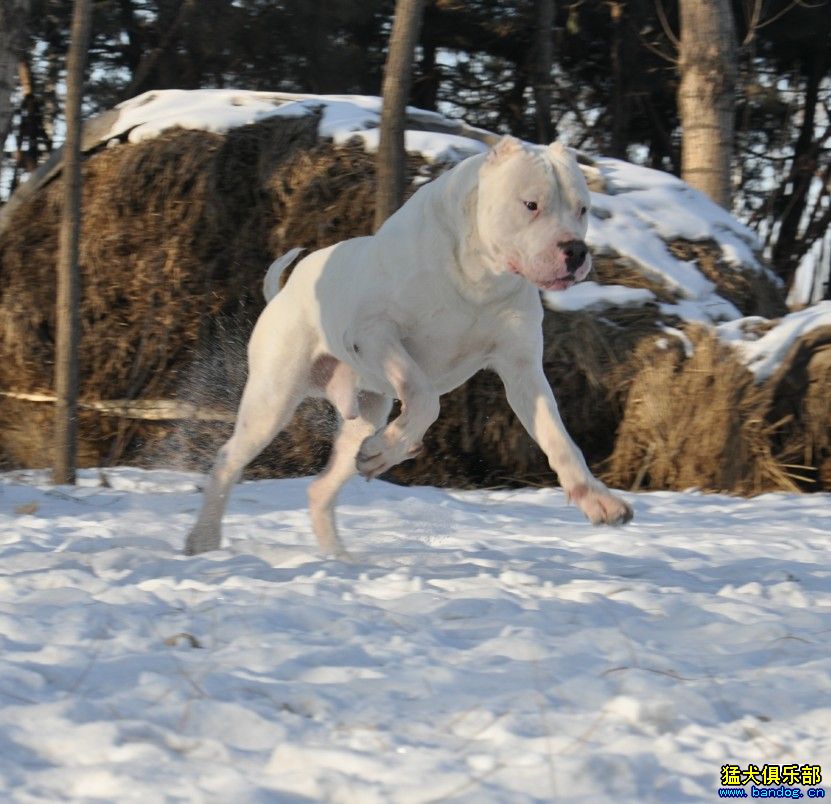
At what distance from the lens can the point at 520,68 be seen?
12508 mm

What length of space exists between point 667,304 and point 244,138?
118 inches

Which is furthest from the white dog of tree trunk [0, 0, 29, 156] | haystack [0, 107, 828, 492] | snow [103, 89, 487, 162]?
snow [103, 89, 487, 162]

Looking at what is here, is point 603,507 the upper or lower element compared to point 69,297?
lower

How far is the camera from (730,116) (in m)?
8.59

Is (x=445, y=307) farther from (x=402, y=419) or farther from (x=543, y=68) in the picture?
(x=543, y=68)

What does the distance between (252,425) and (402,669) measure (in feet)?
6.13

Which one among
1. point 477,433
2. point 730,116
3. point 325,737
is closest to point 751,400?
point 477,433

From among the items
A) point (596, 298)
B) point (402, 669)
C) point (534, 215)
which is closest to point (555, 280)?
point (534, 215)

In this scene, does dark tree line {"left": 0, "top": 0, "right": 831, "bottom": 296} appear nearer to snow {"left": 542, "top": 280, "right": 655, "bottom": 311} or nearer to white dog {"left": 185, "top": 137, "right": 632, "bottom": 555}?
snow {"left": 542, "top": 280, "right": 655, "bottom": 311}

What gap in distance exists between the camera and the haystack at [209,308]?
6.99 meters

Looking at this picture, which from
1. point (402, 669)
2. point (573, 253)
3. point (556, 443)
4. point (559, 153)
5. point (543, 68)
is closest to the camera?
point (402, 669)

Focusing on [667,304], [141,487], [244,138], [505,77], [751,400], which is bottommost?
[141,487]

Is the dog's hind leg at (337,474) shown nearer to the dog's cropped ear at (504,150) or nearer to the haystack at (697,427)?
the dog's cropped ear at (504,150)

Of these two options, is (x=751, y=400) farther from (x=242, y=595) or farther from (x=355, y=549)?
(x=242, y=595)
